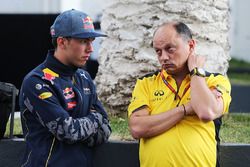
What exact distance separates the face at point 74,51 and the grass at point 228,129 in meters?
1.11

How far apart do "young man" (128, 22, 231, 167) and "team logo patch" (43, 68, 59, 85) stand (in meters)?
0.57

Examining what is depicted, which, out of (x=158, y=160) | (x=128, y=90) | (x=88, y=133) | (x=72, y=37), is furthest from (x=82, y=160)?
(x=128, y=90)

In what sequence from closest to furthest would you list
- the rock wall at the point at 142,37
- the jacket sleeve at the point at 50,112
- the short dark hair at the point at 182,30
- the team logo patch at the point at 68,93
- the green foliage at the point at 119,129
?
the jacket sleeve at the point at 50,112 < the team logo patch at the point at 68,93 < the short dark hair at the point at 182,30 < the green foliage at the point at 119,129 < the rock wall at the point at 142,37

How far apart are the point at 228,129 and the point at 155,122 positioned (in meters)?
1.75

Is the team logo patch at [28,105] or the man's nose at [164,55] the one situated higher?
the man's nose at [164,55]

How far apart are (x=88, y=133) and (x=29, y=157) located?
40 centimetres

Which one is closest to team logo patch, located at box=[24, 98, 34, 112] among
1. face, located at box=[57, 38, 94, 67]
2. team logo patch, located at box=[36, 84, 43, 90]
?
team logo patch, located at box=[36, 84, 43, 90]

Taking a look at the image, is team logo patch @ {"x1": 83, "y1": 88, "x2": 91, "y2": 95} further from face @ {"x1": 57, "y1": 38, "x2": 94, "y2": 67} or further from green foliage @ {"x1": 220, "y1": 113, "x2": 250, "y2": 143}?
green foliage @ {"x1": 220, "y1": 113, "x2": 250, "y2": 143}

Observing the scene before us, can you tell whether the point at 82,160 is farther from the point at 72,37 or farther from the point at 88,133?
the point at 72,37

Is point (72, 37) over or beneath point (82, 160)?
over

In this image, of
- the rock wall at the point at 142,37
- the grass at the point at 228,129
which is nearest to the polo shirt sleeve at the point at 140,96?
the grass at the point at 228,129

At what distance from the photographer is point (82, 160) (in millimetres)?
4254

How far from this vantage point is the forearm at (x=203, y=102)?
4113 mm

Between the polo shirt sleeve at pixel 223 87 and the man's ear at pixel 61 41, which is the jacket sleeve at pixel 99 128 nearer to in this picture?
the man's ear at pixel 61 41
